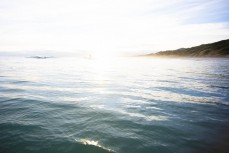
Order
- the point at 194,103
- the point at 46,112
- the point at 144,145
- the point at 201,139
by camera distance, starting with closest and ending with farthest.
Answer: the point at 144,145 < the point at 201,139 < the point at 46,112 < the point at 194,103

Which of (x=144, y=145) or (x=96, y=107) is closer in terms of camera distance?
(x=144, y=145)

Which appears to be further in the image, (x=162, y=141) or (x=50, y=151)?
(x=162, y=141)

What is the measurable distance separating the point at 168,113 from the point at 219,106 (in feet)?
9.49

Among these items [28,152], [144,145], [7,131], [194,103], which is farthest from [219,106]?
[7,131]

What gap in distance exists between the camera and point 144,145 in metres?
4.45

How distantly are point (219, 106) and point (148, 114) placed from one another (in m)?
3.77

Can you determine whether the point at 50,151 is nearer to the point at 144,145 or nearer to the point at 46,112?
the point at 144,145

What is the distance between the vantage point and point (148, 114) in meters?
6.82

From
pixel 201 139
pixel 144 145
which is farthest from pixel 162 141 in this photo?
pixel 201 139

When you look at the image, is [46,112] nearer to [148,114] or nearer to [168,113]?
[148,114]

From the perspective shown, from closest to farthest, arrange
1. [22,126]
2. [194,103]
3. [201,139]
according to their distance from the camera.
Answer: [201,139], [22,126], [194,103]

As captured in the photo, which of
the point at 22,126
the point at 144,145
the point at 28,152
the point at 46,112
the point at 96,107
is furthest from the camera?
the point at 96,107

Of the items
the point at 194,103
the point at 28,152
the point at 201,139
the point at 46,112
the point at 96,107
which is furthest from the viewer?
the point at 194,103

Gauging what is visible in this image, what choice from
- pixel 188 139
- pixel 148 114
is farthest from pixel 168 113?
pixel 188 139
